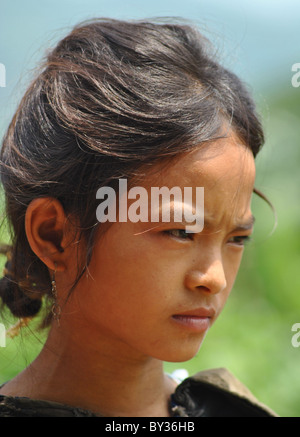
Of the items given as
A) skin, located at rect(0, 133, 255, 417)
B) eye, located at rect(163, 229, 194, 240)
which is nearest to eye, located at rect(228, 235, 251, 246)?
skin, located at rect(0, 133, 255, 417)

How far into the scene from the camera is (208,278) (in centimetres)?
117

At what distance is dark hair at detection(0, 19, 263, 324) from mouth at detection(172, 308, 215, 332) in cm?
21

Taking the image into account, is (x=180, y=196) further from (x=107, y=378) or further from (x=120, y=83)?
(x=107, y=378)

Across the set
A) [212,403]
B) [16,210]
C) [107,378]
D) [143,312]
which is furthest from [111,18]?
[212,403]

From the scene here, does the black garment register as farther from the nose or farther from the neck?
the nose

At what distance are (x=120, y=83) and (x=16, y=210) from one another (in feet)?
1.08

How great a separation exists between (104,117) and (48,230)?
0.24 metres

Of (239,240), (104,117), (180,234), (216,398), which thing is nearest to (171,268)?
(180,234)

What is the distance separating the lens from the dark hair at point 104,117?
119 cm

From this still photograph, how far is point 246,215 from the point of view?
1271 millimetres

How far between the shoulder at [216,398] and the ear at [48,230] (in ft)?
1.45

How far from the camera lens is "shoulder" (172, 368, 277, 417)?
1463 mm

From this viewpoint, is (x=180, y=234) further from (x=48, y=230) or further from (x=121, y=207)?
(x=48, y=230)

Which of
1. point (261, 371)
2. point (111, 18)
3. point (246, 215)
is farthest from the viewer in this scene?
point (261, 371)
